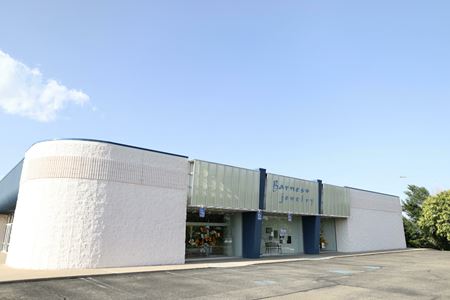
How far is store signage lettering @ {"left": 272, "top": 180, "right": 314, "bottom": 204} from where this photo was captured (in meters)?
25.5

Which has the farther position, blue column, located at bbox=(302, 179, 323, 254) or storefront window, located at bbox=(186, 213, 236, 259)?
blue column, located at bbox=(302, 179, 323, 254)

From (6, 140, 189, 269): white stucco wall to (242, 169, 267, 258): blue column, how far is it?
596 cm

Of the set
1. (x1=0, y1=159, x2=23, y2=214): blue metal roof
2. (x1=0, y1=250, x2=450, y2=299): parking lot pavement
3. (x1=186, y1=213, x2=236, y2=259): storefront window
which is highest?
(x1=0, y1=159, x2=23, y2=214): blue metal roof

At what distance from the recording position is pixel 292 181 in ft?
87.9

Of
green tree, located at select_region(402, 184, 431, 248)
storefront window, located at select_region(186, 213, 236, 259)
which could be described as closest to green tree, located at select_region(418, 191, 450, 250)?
green tree, located at select_region(402, 184, 431, 248)

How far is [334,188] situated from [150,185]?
60.9 feet

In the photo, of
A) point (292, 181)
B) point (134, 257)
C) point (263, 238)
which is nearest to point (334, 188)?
point (292, 181)

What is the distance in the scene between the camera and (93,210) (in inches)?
679

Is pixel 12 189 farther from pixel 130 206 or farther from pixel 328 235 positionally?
pixel 328 235

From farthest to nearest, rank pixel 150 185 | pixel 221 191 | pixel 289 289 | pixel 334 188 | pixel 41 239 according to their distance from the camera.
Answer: pixel 334 188 → pixel 221 191 → pixel 150 185 → pixel 41 239 → pixel 289 289

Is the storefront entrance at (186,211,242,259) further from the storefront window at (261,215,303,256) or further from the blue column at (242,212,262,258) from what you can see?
the storefront window at (261,215,303,256)

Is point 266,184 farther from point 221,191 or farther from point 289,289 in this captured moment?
point 289,289

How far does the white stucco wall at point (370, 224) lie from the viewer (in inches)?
1287

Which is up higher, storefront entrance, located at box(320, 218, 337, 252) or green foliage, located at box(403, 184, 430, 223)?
green foliage, located at box(403, 184, 430, 223)
